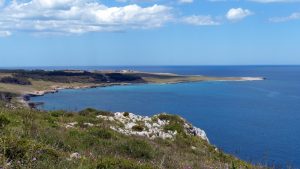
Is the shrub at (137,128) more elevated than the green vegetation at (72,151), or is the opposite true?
the green vegetation at (72,151)

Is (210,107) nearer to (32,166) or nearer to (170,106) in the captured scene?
(170,106)

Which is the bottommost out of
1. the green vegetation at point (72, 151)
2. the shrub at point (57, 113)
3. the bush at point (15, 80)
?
the bush at point (15, 80)

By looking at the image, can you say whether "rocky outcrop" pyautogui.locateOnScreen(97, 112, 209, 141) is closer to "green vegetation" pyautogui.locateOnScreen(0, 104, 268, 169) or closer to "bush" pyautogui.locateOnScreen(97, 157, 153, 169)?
"green vegetation" pyautogui.locateOnScreen(0, 104, 268, 169)

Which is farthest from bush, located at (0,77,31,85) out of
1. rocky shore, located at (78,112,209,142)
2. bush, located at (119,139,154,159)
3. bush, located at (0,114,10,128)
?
bush, located at (0,114,10,128)

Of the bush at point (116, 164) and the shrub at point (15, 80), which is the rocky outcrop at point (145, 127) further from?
the shrub at point (15, 80)

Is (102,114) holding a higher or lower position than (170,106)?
higher

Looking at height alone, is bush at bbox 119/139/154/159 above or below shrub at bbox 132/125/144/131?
above

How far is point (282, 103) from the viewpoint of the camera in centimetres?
12156

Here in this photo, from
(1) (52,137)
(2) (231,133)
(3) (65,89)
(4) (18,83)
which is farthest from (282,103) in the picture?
(1) (52,137)

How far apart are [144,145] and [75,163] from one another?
6997 mm

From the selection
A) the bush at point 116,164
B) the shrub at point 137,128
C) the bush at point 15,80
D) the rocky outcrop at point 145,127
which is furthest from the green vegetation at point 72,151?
the bush at point 15,80

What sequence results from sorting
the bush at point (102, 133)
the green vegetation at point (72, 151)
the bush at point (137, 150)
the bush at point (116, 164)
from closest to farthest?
1. the green vegetation at point (72, 151)
2. the bush at point (116, 164)
3. the bush at point (137, 150)
4. the bush at point (102, 133)

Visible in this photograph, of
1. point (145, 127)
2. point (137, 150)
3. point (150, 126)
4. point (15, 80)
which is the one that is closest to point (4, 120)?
point (137, 150)

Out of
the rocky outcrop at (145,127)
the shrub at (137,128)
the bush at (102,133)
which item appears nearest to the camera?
the bush at (102,133)
